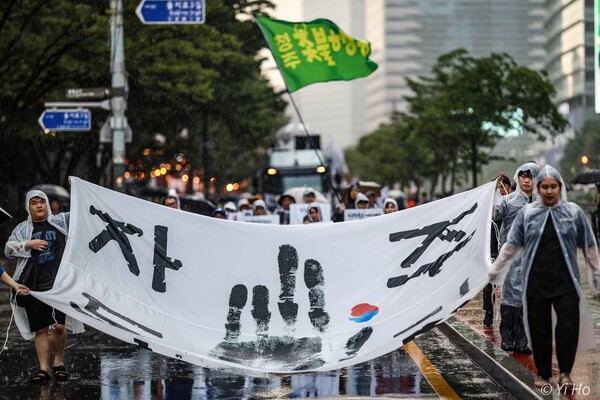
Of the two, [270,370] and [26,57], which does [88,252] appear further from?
[26,57]

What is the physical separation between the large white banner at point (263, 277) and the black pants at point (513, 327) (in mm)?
1387

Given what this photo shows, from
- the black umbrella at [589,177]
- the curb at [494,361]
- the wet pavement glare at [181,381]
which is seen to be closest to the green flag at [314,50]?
the curb at [494,361]

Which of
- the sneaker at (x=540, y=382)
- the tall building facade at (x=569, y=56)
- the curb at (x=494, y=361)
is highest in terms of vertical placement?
the tall building facade at (x=569, y=56)

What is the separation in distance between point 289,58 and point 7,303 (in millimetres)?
6293

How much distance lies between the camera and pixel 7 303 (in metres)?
18.2

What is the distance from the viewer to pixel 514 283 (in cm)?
1042

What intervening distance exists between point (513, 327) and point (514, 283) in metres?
0.44

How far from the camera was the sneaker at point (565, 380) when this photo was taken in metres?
8.07

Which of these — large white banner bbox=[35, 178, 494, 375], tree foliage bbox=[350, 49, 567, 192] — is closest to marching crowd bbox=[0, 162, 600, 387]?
large white banner bbox=[35, 178, 494, 375]

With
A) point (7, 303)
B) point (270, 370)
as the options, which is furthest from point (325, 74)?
point (270, 370)

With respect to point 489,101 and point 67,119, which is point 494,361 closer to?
point 67,119

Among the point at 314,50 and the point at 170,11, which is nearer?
the point at 314,50

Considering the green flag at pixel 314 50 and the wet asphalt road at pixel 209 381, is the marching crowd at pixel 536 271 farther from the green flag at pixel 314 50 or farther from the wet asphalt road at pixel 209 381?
the green flag at pixel 314 50

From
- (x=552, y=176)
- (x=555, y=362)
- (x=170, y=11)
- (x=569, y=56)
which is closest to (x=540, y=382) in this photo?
(x=555, y=362)
